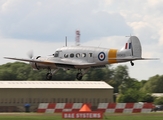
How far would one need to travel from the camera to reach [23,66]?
6860 inches

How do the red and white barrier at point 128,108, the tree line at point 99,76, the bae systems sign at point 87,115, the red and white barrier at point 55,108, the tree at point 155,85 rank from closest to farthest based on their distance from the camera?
the bae systems sign at point 87,115
the red and white barrier at point 55,108
the red and white barrier at point 128,108
the tree line at point 99,76
the tree at point 155,85

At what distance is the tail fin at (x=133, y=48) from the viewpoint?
2377 inches

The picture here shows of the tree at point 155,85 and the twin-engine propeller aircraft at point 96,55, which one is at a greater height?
the twin-engine propeller aircraft at point 96,55

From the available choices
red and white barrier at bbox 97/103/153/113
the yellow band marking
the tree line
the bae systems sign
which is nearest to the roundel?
the yellow band marking

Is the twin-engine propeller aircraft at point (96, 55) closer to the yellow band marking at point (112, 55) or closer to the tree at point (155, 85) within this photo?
the yellow band marking at point (112, 55)

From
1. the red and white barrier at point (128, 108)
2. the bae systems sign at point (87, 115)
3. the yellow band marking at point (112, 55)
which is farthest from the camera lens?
the red and white barrier at point (128, 108)

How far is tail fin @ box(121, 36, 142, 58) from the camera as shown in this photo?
198 feet

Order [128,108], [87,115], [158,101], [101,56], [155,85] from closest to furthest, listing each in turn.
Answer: [101,56] → [87,115] → [128,108] → [158,101] → [155,85]

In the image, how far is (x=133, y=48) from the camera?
6075 centimetres

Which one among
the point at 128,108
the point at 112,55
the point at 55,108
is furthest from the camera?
the point at 128,108

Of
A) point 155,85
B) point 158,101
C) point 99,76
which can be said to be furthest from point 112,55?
point 155,85

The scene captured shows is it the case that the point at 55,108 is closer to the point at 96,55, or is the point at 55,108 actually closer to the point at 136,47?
the point at 96,55

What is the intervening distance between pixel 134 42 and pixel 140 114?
34.8 feet

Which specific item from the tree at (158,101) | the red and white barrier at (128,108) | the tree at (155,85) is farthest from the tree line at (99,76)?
the red and white barrier at (128,108)
